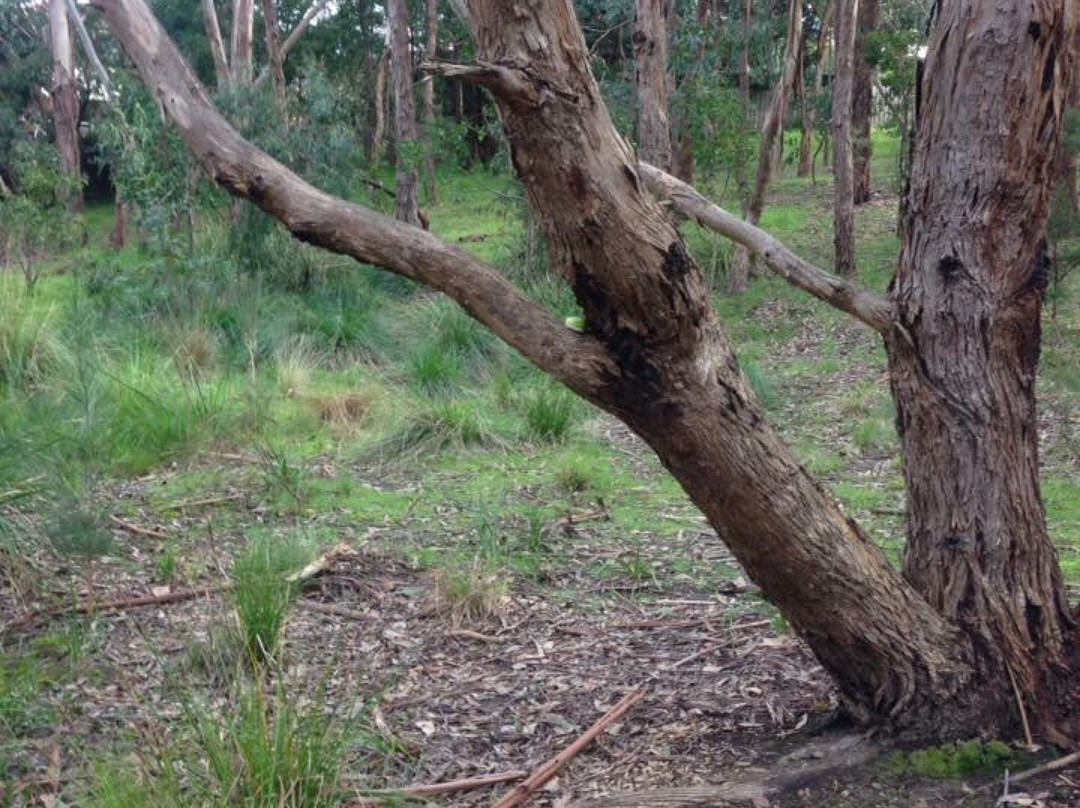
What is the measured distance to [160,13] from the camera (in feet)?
100

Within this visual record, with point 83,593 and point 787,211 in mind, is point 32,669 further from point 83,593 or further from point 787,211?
point 787,211

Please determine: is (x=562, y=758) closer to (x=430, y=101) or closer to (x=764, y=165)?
(x=764, y=165)

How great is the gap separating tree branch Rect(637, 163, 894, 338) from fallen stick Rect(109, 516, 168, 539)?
3493 millimetres

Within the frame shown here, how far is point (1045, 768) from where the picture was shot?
3660 mm

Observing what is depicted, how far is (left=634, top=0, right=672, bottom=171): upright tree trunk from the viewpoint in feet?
41.7

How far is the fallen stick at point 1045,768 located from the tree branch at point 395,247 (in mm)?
1629

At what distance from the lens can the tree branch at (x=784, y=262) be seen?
3852 mm

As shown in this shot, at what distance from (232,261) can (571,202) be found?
35.2ft

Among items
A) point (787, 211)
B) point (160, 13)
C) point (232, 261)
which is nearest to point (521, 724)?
point (232, 261)

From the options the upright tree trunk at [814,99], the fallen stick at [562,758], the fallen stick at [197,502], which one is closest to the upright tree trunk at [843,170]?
the upright tree trunk at [814,99]

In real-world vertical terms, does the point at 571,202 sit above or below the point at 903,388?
above

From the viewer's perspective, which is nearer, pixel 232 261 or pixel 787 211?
pixel 232 261

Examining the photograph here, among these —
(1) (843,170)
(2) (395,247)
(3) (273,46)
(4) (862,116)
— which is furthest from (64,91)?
(2) (395,247)

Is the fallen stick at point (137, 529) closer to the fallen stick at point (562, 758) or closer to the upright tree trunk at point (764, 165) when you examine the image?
the fallen stick at point (562, 758)
